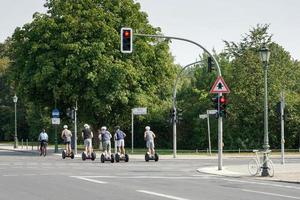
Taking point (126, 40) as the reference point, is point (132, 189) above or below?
below

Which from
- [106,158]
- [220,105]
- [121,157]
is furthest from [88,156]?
[220,105]

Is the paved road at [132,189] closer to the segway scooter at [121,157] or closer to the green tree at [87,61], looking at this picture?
the segway scooter at [121,157]

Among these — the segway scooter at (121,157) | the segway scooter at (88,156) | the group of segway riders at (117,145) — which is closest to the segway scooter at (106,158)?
the group of segway riders at (117,145)

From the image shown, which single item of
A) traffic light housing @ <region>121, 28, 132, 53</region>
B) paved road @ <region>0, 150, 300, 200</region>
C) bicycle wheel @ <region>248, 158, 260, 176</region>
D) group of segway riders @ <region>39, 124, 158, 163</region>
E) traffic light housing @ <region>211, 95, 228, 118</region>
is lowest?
paved road @ <region>0, 150, 300, 200</region>

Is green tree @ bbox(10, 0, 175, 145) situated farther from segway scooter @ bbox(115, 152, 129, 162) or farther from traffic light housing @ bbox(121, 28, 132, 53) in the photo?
traffic light housing @ bbox(121, 28, 132, 53)

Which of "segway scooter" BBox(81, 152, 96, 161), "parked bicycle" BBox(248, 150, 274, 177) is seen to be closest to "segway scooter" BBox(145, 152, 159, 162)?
"segway scooter" BBox(81, 152, 96, 161)

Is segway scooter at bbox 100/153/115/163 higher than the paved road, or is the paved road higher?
segway scooter at bbox 100/153/115/163

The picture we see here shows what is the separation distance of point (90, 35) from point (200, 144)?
746 inches

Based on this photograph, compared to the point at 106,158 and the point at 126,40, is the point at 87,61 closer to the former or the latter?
the point at 106,158

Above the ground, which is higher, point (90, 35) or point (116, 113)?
point (90, 35)

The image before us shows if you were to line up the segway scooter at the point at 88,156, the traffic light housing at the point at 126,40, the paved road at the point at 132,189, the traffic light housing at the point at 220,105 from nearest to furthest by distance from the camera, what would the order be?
1. the paved road at the point at 132,189
2. the traffic light housing at the point at 126,40
3. the traffic light housing at the point at 220,105
4. the segway scooter at the point at 88,156

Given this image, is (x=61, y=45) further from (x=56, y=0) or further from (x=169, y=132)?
(x=169, y=132)

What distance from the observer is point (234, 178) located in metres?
23.7

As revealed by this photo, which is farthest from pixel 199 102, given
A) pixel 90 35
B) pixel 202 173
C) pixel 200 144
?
pixel 202 173
